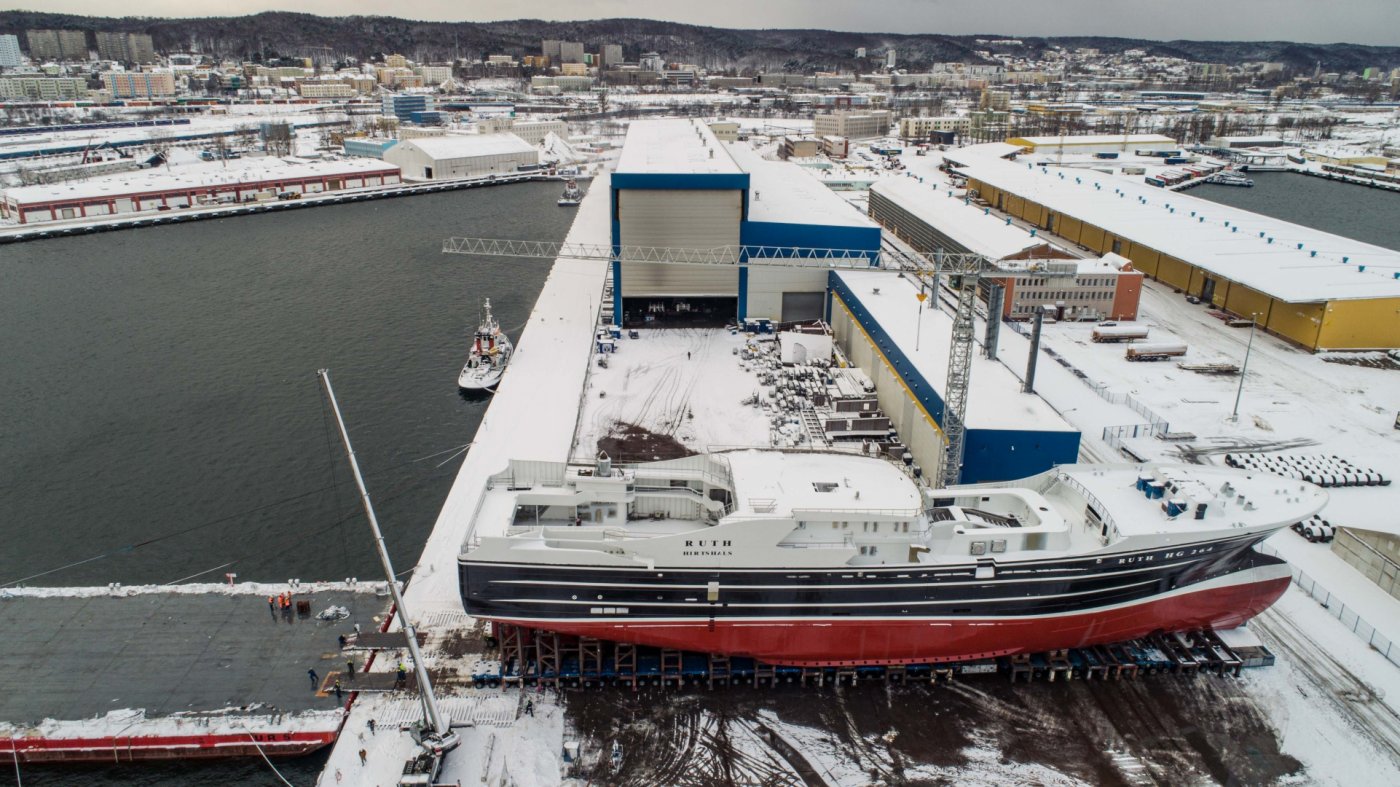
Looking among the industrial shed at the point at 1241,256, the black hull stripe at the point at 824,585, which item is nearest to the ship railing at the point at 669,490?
the black hull stripe at the point at 824,585

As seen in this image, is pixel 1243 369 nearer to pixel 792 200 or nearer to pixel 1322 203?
pixel 792 200

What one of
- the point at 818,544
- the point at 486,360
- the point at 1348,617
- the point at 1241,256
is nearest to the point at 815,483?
the point at 818,544

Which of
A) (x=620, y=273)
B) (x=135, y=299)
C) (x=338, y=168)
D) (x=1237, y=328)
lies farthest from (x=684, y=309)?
(x=338, y=168)

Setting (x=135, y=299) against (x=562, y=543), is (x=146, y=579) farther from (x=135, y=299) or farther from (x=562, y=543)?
(x=135, y=299)

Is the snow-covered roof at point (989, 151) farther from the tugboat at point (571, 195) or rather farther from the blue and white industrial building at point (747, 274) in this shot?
A: the blue and white industrial building at point (747, 274)

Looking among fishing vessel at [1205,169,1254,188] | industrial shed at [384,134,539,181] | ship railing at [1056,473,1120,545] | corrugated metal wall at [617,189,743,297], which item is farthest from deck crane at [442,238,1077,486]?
fishing vessel at [1205,169,1254,188]

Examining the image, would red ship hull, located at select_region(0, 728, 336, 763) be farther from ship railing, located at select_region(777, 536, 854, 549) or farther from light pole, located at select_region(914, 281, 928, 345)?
light pole, located at select_region(914, 281, 928, 345)
